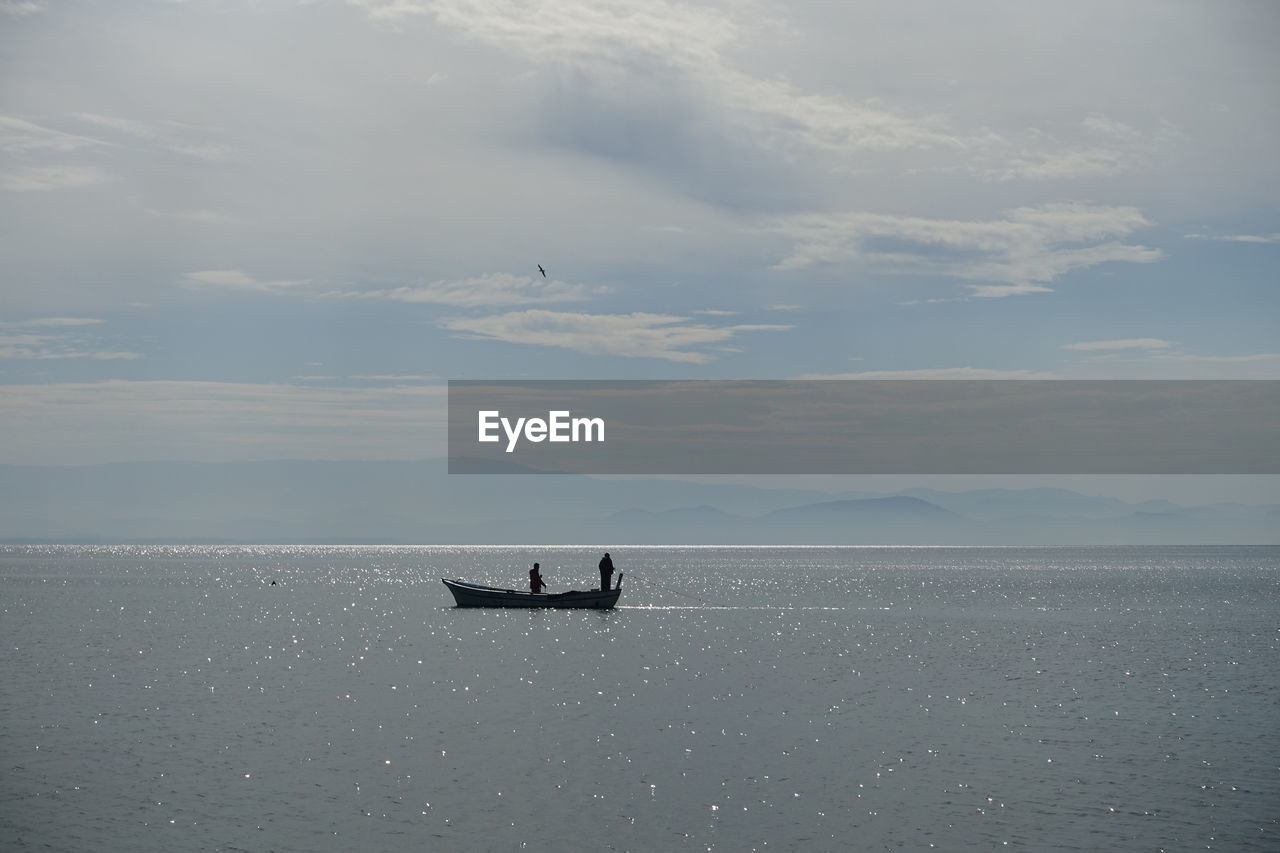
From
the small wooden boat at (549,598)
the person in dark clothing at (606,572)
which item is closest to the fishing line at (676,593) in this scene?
the small wooden boat at (549,598)

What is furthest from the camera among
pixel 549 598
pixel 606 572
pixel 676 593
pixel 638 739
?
pixel 676 593

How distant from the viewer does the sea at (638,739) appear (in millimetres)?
22484

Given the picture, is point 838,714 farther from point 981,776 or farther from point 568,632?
point 568,632

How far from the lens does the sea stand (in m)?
22.5

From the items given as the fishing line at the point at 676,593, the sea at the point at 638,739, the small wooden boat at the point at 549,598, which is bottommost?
the fishing line at the point at 676,593

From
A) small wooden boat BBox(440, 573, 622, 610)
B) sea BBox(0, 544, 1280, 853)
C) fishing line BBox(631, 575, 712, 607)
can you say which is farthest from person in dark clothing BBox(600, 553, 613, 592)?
fishing line BBox(631, 575, 712, 607)

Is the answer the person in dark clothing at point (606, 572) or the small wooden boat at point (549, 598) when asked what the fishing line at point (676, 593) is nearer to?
the small wooden boat at point (549, 598)

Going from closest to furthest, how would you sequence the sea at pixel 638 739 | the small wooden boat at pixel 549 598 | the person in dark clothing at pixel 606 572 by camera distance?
the sea at pixel 638 739, the person in dark clothing at pixel 606 572, the small wooden boat at pixel 549 598

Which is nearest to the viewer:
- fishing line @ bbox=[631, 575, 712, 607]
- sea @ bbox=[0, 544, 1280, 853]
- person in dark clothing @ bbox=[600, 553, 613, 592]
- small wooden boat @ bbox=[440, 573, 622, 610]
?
sea @ bbox=[0, 544, 1280, 853]

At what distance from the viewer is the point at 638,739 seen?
31.5 metres

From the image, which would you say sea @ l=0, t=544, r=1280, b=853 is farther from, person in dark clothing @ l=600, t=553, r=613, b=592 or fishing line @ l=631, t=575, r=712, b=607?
fishing line @ l=631, t=575, r=712, b=607

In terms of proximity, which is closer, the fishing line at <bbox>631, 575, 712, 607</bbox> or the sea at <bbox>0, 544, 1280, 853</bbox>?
the sea at <bbox>0, 544, 1280, 853</bbox>

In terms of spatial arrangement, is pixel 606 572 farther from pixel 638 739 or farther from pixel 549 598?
pixel 638 739

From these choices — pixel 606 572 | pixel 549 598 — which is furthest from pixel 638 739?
pixel 549 598
